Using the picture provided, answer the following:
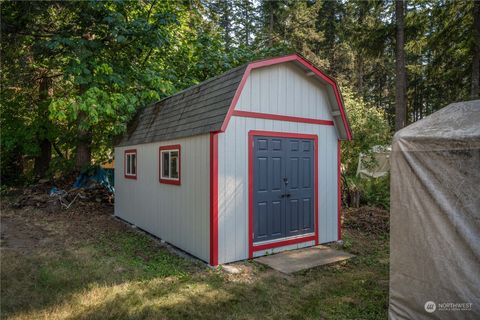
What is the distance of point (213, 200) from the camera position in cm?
531

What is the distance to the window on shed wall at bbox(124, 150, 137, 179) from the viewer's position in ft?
28.2

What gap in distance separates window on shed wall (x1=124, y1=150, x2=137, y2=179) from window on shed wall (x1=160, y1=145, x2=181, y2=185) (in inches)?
70.7

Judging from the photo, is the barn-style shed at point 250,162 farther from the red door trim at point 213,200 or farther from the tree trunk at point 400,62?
the tree trunk at point 400,62

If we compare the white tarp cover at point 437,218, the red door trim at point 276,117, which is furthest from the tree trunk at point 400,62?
the white tarp cover at point 437,218

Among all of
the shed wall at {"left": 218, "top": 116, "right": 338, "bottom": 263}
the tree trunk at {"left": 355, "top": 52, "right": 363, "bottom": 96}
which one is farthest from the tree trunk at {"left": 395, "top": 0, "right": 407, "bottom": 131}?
the tree trunk at {"left": 355, "top": 52, "right": 363, "bottom": 96}

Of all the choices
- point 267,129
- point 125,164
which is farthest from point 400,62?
point 125,164

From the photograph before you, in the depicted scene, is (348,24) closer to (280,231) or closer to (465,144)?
(280,231)

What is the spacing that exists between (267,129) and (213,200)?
5.48ft

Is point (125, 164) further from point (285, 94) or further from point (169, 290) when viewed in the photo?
point (169, 290)

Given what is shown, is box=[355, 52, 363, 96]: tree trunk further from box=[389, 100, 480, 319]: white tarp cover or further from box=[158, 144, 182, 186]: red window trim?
box=[389, 100, 480, 319]: white tarp cover

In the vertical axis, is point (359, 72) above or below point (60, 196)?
above

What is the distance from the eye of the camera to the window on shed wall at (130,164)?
28.2 ft

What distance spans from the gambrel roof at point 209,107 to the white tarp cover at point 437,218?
2772 mm

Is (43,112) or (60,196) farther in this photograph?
(43,112)
